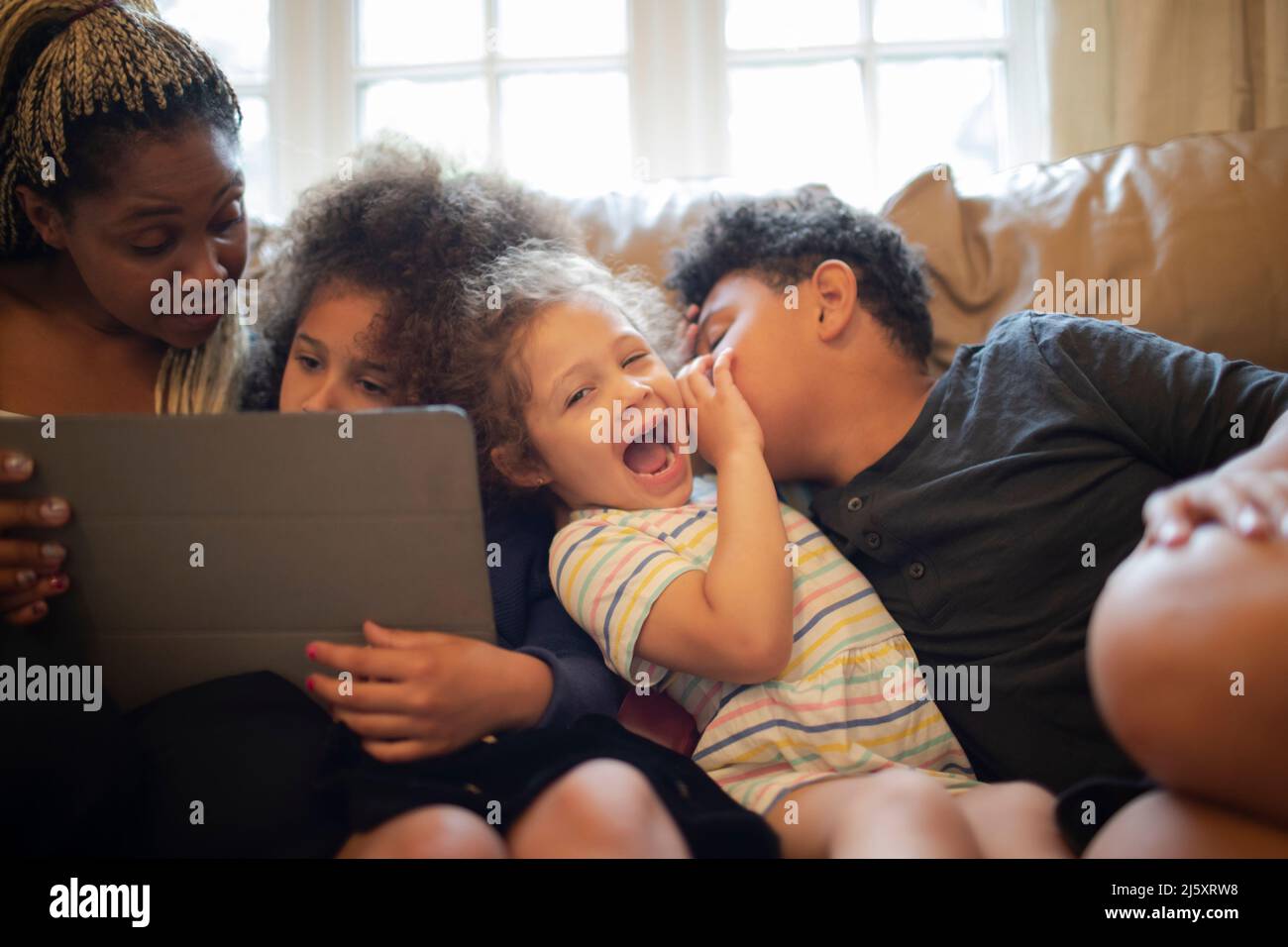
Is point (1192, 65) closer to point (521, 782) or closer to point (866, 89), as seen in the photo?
point (866, 89)

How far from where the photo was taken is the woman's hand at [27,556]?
86cm

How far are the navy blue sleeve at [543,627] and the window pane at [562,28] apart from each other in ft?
5.34

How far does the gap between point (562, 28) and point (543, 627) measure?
1.85 m

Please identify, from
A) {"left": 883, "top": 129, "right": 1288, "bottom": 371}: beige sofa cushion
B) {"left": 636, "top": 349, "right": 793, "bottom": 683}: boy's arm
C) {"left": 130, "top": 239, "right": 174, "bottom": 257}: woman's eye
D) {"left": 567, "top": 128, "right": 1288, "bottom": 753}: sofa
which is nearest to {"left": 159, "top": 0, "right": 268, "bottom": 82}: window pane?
{"left": 567, "top": 128, "right": 1288, "bottom": 753}: sofa

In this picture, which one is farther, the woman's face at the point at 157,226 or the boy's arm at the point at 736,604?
the woman's face at the point at 157,226

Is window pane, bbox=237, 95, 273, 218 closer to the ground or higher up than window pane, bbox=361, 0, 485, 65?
closer to the ground

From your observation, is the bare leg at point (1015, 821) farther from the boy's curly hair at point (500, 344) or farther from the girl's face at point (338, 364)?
the girl's face at point (338, 364)

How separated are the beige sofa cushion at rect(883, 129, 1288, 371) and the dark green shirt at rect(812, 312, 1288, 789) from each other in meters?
0.28

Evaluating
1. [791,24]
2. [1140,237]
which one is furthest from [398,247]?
[791,24]

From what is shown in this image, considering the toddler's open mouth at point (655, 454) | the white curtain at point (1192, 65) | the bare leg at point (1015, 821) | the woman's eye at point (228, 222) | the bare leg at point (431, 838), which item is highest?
the white curtain at point (1192, 65)

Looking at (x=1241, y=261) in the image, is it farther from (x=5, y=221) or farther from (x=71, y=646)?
(x=5, y=221)

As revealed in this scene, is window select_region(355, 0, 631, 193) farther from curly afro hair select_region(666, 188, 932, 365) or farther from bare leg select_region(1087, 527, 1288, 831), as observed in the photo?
bare leg select_region(1087, 527, 1288, 831)

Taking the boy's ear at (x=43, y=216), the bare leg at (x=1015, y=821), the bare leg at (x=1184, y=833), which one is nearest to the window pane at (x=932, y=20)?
the boy's ear at (x=43, y=216)

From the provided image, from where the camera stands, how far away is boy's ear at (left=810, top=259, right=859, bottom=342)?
1.29 metres
